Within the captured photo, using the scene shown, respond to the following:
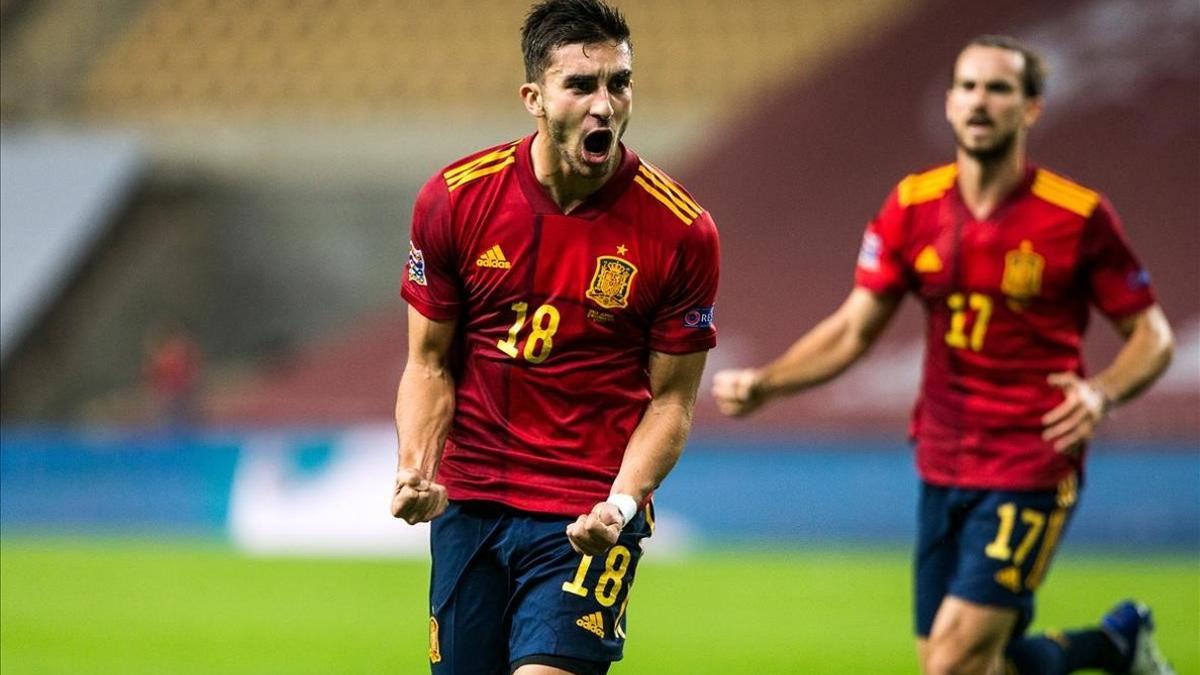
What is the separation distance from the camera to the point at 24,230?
65.2 feet

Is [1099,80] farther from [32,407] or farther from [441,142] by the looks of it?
[32,407]

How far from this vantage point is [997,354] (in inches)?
251

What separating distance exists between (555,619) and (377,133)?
53.4 ft

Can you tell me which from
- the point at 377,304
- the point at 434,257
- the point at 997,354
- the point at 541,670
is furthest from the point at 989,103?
the point at 377,304

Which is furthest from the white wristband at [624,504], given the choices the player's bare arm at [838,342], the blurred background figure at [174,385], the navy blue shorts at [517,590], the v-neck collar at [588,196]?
the blurred background figure at [174,385]

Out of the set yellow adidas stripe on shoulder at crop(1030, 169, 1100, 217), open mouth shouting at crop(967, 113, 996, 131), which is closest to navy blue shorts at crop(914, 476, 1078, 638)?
yellow adidas stripe on shoulder at crop(1030, 169, 1100, 217)

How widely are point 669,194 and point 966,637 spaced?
211cm

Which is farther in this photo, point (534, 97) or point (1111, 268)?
point (1111, 268)

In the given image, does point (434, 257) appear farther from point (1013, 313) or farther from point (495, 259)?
point (1013, 313)

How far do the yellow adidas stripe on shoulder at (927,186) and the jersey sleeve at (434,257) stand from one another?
90.3 inches

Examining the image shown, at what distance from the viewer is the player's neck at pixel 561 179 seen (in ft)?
15.8

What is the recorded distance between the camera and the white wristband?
4543 mm

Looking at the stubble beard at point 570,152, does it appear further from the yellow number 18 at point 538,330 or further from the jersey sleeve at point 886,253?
the jersey sleeve at point 886,253

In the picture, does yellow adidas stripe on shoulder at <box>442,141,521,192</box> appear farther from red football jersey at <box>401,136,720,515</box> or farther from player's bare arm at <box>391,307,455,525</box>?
player's bare arm at <box>391,307,455,525</box>
